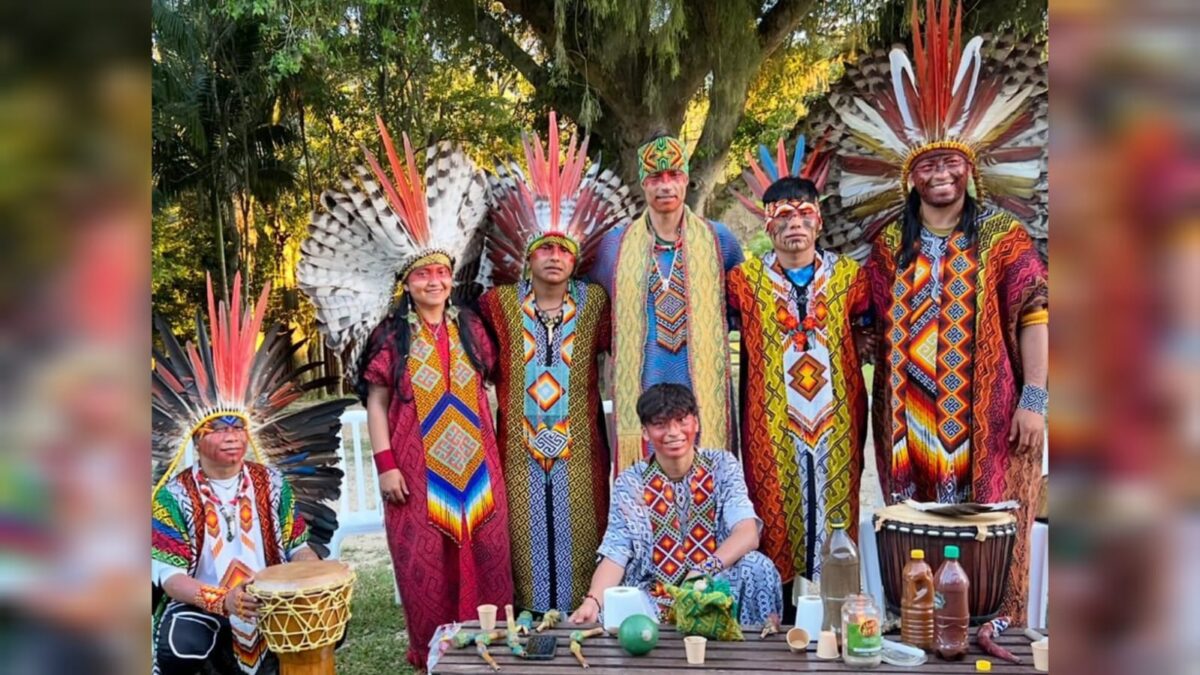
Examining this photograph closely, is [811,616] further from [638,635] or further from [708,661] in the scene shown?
[638,635]

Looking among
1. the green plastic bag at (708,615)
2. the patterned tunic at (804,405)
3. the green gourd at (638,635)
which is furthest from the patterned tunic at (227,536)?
the patterned tunic at (804,405)

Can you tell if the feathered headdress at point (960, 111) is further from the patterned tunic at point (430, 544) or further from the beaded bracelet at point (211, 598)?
the beaded bracelet at point (211, 598)

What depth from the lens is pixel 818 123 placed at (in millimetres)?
4082

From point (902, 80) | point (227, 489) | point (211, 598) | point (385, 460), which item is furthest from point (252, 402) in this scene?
point (902, 80)

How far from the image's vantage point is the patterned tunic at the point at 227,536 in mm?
3156

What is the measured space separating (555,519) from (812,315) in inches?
51.8

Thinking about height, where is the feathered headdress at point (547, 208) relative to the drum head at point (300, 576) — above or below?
above

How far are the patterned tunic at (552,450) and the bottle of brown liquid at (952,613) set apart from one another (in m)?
1.73

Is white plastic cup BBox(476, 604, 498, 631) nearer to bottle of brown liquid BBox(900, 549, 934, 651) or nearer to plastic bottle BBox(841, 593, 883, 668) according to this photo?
plastic bottle BBox(841, 593, 883, 668)

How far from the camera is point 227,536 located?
3.26 meters

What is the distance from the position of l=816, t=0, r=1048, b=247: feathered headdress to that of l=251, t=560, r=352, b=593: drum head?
2555mm

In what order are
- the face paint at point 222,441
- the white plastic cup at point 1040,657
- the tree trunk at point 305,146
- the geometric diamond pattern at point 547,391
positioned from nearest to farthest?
the white plastic cup at point 1040,657
the face paint at point 222,441
the geometric diamond pattern at point 547,391
the tree trunk at point 305,146

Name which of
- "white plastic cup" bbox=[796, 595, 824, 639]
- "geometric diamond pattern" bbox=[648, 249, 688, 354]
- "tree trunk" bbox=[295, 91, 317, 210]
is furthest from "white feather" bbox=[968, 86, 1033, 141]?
"tree trunk" bbox=[295, 91, 317, 210]
